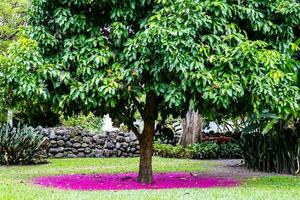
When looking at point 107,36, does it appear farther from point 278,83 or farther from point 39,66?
point 278,83

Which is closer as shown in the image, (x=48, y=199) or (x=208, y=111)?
(x=48, y=199)

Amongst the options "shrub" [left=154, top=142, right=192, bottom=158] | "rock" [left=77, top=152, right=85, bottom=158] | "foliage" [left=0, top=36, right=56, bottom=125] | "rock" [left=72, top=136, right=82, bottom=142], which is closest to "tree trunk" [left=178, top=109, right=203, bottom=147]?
"shrub" [left=154, top=142, right=192, bottom=158]

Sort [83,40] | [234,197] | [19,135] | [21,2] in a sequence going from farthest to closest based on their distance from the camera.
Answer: [21,2] < [19,135] < [83,40] < [234,197]

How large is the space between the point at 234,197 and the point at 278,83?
239cm

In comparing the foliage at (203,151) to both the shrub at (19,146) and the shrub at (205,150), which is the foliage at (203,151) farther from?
the shrub at (19,146)

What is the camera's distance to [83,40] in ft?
31.4

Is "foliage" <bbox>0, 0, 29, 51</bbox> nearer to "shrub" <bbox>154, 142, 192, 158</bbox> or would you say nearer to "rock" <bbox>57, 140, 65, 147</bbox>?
"rock" <bbox>57, 140, 65, 147</bbox>

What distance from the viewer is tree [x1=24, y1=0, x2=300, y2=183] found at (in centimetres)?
873

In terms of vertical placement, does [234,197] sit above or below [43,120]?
below

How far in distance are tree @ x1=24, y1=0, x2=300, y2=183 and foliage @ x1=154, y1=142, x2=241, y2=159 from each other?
932 centimetres

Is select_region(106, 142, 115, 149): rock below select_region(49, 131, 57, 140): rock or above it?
below

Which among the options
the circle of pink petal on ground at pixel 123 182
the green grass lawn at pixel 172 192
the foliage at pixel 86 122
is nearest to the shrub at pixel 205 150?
the foliage at pixel 86 122

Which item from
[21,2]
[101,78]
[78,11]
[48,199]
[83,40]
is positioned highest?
[21,2]

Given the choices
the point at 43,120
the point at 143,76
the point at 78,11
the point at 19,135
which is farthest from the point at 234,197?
the point at 43,120
